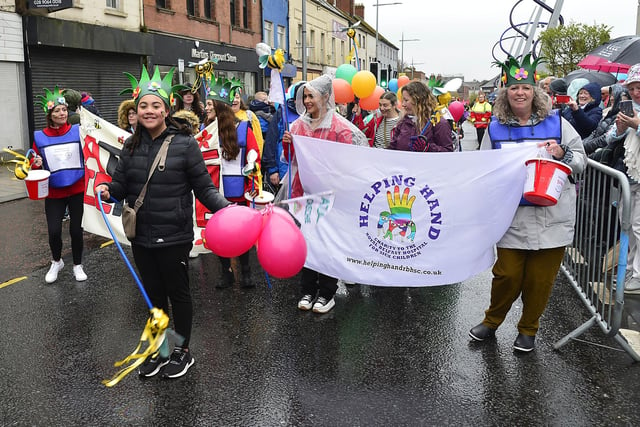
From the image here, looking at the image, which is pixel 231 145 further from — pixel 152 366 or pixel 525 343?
pixel 525 343

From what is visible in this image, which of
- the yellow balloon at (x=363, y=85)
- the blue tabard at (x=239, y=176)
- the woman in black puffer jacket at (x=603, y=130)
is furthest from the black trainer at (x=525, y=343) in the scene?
the yellow balloon at (x=363, y=85)

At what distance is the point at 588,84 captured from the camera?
7629mm

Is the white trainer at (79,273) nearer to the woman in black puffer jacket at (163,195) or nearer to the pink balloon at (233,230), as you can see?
the woman in black puffer jacket at (163,195)

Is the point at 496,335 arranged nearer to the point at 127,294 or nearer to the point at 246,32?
the point at 127,294

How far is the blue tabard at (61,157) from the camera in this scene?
5840 mm

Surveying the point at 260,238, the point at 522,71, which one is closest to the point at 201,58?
the point at 522,71

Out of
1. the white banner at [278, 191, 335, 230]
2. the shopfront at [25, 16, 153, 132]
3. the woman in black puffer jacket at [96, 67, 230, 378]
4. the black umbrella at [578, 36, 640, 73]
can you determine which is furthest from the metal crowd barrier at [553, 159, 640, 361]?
the shopfront at [25, 16, 153, 132]

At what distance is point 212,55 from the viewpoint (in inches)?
1038

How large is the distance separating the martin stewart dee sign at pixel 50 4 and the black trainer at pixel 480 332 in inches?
551

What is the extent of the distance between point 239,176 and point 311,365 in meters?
2.29

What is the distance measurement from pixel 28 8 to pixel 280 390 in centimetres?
1547

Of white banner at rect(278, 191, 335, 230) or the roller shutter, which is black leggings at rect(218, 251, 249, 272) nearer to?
white banner at rect(278, 191, 335, 230)

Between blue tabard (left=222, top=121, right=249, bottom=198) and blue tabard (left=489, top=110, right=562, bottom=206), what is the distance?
96.6 inches

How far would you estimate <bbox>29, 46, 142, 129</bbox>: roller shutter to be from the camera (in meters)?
16.4
